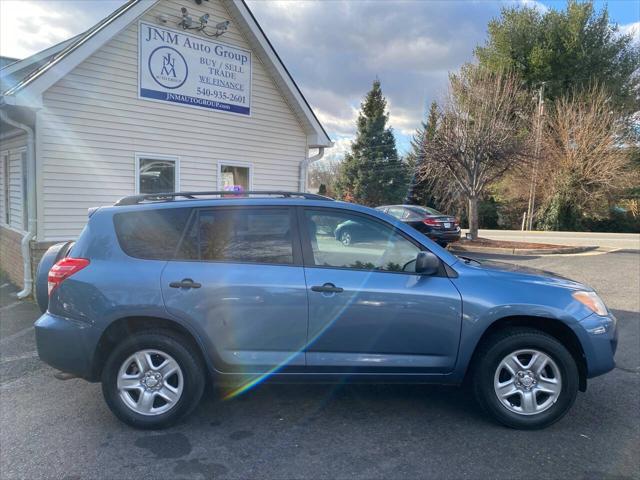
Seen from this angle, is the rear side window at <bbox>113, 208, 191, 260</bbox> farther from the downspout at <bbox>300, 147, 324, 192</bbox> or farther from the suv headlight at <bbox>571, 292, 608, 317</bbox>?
the downspout at <bbox>300, 147, 324, 192</bbox>

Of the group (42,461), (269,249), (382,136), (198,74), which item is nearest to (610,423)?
(269,249)

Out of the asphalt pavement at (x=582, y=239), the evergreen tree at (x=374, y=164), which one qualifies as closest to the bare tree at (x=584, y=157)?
the asphalt pavement at (x=582, y=239)

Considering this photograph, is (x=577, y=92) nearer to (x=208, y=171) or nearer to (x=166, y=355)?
(x=208, y=171)

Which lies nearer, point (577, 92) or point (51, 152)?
point (51, 152)

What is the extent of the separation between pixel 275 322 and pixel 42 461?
5.65ft

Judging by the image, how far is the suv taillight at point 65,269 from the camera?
11.0ft

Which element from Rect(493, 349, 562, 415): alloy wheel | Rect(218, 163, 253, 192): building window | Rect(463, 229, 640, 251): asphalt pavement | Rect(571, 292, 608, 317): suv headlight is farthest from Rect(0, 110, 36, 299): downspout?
Rect(463, 229, 640, 251): asphalt pavement

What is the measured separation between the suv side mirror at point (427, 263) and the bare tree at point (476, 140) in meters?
14.5

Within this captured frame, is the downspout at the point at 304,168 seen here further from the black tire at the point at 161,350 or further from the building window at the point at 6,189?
the black tire at the point at 161,350

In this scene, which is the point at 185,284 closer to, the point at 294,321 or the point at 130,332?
the point at 130,332

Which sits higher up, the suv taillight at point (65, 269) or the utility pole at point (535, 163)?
the utility pole at point (535, 163)

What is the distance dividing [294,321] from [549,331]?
195 centimetres

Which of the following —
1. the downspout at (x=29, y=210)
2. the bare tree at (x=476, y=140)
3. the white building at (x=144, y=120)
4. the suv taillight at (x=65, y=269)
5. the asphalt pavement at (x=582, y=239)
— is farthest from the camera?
the asphalt pavement at (x=582, y=239)

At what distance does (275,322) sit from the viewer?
332cm
